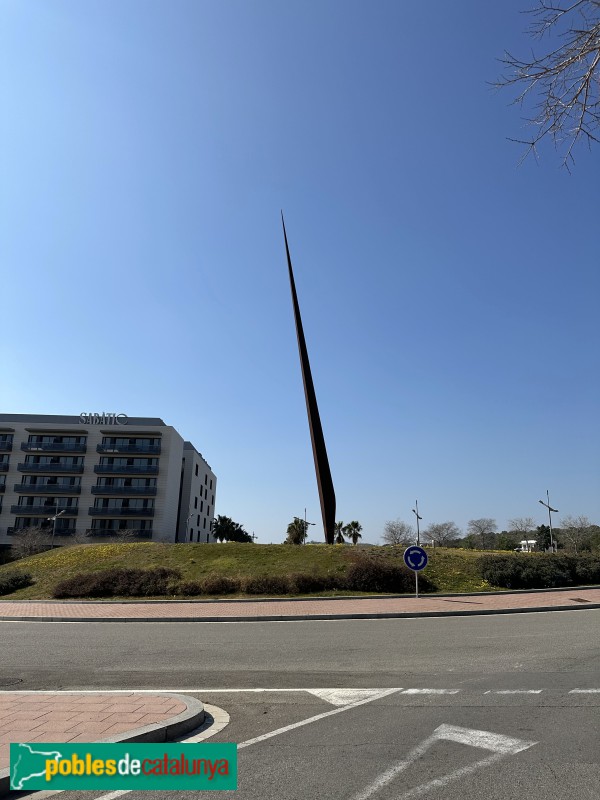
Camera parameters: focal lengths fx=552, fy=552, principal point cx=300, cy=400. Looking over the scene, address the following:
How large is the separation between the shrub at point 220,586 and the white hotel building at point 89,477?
1926 inches

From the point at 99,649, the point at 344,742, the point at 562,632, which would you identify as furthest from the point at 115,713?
the point at 562,632

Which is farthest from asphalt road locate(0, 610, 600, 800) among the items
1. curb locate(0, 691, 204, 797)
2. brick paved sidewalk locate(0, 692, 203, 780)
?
brick paved sidewalk locate(0, 692, 203, 780)

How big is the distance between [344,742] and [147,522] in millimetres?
66562

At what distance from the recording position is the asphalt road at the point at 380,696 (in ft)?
13.5

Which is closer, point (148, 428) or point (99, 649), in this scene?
point (99, 649)

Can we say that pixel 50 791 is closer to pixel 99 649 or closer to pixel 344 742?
pixel 344 742

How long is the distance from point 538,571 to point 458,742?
18988mm

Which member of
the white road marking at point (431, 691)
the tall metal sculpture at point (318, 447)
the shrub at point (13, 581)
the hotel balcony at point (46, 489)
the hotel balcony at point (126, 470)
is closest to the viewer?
the white road marking at point (431, 691)

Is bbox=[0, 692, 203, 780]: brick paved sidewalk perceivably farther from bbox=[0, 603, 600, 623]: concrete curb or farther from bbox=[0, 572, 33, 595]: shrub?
bbox=[0, 572, 33, 595]: shrub

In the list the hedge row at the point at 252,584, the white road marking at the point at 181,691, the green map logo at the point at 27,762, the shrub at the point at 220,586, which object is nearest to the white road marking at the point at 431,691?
the white road marking at the point at 181,691

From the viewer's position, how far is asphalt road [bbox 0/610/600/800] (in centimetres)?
410

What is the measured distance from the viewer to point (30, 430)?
232 feet

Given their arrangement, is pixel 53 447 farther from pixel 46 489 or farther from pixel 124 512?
pixel 124 512

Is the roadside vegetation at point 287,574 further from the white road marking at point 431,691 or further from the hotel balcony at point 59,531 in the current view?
the hotel balcony at point 59,531
